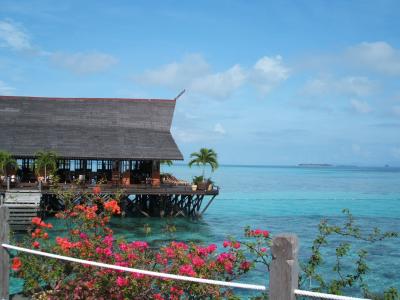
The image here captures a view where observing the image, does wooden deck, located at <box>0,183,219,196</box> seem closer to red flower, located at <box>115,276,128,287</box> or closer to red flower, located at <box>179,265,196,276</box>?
red flower, located at <box>179,265,196,276</box>

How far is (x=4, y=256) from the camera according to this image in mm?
5488

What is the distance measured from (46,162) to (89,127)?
18.9 feet

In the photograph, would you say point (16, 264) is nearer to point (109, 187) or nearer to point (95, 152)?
point (109, 187)

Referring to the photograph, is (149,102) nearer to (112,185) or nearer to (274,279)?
(112,185)

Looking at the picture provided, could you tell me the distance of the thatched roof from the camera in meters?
26.8

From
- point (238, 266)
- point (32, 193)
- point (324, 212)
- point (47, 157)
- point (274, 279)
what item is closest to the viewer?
point (274, 279)

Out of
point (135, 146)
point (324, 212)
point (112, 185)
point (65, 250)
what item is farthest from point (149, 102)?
point (65, 250)

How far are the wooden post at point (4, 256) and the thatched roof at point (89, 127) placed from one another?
67.7 ft

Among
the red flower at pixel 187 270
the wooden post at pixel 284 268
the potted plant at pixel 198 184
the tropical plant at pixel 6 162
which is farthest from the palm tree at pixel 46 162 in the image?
the wooden post at pixel 284 268

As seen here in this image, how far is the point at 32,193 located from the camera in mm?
22984

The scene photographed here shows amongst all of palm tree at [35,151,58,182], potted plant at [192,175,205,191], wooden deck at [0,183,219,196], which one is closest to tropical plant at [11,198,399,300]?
wooden deck at [0,183,219,196]

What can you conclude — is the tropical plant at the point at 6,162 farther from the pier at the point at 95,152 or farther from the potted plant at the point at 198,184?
the potted plant at the point at 198,184

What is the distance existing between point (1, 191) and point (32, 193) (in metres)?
1.84

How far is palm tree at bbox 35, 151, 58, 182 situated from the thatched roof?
117cm
